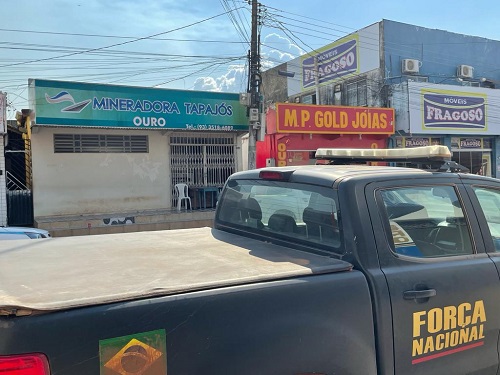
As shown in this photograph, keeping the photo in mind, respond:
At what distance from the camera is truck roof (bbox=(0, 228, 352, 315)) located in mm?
1624

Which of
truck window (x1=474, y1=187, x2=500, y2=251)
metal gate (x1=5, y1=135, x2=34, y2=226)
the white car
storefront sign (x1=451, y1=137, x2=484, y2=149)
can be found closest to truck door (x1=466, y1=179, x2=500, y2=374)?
truck window (x1=474, y1=187, x2=500, y2=251)

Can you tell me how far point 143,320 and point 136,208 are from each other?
12.7 metres

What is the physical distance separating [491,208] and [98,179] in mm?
11937

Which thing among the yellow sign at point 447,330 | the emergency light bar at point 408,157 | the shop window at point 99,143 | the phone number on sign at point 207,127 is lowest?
the yellow sign at point 447,330

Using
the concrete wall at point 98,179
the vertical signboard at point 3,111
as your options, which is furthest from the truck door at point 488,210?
the concrete wall at point 98,179

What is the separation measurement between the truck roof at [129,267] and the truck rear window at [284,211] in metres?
0.13

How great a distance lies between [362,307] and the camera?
204cm

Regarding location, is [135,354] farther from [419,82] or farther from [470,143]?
[470,143]

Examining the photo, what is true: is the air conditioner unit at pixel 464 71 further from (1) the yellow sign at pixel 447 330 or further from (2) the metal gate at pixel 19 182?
(1) the yellow sign at pixel 447 330

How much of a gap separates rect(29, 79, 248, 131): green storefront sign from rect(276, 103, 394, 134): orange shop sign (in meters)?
1.95

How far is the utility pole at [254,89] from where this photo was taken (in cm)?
1441

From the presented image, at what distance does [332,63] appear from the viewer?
23734 mm

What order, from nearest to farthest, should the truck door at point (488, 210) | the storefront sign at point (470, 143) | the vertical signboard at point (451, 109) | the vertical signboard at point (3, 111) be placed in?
the truck door at point (488, 210)
the vertical signboard at point (3, 111)
the vertical signboard at point (451, 109)
the storefront sign at point (470, 143)

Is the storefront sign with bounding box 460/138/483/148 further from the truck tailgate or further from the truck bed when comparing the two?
the truck tailgate
